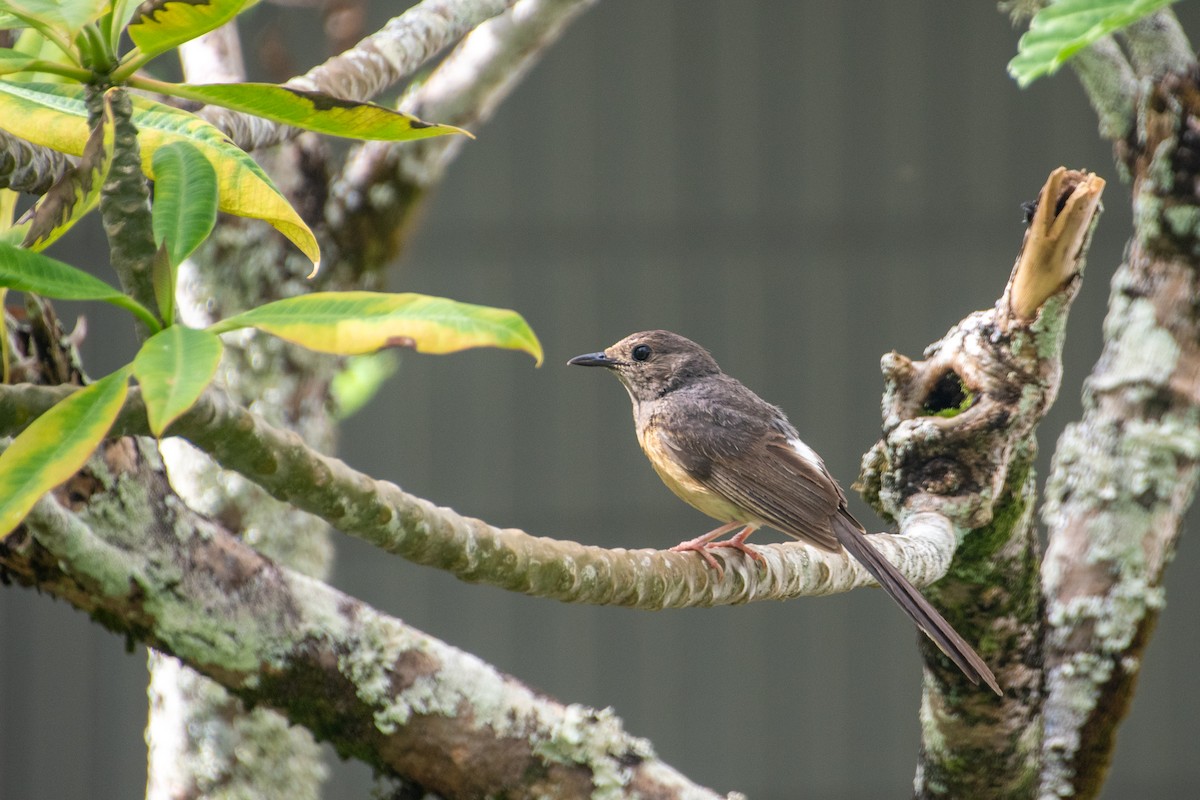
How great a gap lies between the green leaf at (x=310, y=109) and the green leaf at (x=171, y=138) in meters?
0.12

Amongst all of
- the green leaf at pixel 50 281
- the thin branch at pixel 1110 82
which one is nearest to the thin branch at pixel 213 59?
the green leaf at pixel 50 281

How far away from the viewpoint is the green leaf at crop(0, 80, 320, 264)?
1.60 metres

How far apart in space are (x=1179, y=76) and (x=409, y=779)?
255 cm

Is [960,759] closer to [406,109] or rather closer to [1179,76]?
[1179,76]

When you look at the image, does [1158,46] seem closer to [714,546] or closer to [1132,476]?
[1132,476]

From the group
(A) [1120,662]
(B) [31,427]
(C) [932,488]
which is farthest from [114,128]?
(A) [1120,662]

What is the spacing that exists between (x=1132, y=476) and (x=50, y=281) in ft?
8.62

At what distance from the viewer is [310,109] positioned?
57.9 inches

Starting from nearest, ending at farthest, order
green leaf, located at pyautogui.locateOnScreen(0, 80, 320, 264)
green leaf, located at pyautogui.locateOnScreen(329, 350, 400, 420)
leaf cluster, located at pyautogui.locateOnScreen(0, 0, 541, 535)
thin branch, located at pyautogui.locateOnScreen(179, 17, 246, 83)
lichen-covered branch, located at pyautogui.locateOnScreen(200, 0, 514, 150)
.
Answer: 1. leaf cluster, located at pyautogui.locateOnScreen(0, 0, 541, 535)
2. green leaf, located at pyautogui.locateOnScreen(0, 80, 320, 264)
3. lichen-covered branch, located at pyautogui.locateOnScreen(200, 0, 514, 150)
4. thin branch, located at pyautogui.locateOnScreen(179, 17, 246, 83)
5. green leaf, located at pyautogui.locateOnScreen(329, 350, 400, 420)

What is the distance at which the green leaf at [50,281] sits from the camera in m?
A: 1.25

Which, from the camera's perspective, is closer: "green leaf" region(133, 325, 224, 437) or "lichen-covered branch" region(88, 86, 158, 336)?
"green leaf" region(133, 325, 224, 437)

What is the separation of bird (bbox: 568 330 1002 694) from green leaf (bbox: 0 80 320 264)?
1.15 m

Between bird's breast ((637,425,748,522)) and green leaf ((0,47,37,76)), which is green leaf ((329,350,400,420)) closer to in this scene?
bird's breast ((637,425,748,522))

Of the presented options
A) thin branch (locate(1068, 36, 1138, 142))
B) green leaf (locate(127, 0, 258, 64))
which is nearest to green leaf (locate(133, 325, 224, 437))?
green leaf (locate(127, 0, 258, 64))
